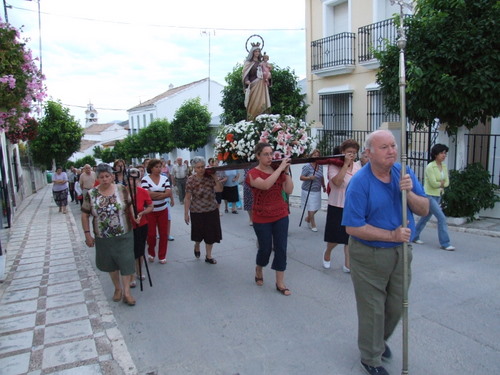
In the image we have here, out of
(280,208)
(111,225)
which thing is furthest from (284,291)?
(111,225)

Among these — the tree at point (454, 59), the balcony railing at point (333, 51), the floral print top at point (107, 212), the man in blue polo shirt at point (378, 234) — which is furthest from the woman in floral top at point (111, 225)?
the balcony railing at point (333, 51)

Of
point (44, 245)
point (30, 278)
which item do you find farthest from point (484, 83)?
point (44, 245)

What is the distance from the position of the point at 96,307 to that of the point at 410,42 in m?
7.06

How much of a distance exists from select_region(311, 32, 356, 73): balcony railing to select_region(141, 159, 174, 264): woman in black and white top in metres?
10.2

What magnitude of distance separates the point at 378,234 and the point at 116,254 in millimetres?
3154

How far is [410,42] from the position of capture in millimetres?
7941

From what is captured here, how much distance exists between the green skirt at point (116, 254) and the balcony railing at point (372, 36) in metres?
11.2

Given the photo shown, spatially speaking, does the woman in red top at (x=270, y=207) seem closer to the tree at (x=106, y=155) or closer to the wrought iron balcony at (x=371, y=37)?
the wrought iron balcony at (x=371, y=37)

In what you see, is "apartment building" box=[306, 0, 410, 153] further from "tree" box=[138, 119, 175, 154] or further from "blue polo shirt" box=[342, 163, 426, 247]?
"tree" box=[138, 119, 175, 154]

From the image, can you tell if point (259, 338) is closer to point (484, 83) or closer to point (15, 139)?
point (484, 83)

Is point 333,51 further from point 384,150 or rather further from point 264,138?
point 384,150

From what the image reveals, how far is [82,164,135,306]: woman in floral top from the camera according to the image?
4836 millimetres

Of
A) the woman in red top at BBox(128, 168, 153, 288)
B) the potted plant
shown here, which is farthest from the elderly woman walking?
the potted plant

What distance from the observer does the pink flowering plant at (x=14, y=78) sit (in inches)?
234
